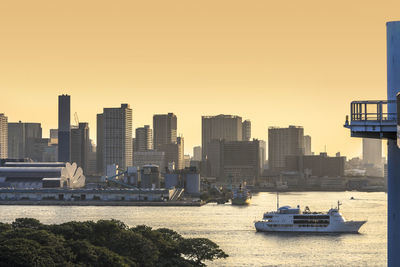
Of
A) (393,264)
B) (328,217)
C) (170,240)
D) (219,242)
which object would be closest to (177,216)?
(328,217)

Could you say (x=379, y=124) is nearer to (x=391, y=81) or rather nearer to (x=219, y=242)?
(x=391, y=81)

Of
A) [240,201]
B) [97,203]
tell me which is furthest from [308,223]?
[97,203]

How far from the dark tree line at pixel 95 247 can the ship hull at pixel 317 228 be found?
55.4m

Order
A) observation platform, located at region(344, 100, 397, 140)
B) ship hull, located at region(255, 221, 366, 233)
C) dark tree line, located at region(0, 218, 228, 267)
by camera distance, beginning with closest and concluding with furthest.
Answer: observation platform, located at region(344, 100, 397, 140) < dark tree line, located at region(0, 218, 228, 267) < ship hull, located at region(255, 221, 366, 233)

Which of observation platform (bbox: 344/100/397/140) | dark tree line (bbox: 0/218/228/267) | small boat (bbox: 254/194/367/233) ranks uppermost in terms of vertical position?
observation platform (bbox: 344/100/397/140)

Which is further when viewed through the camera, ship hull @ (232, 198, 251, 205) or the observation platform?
ship hull @ (232, 198, 251, 205)

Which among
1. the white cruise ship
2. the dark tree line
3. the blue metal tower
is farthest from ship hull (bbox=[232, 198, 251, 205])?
the blue metal tower

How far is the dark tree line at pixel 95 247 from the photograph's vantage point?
4069cm

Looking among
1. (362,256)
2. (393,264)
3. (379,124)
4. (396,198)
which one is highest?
(379,124)

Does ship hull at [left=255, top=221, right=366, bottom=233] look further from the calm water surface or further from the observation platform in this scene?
the observation platform

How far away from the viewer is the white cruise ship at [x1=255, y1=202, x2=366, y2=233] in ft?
361

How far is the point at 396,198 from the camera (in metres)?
14.9

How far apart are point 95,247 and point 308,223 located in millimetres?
70391

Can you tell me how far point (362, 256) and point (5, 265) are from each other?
48.8 meters
